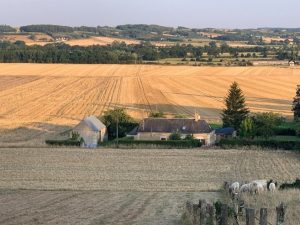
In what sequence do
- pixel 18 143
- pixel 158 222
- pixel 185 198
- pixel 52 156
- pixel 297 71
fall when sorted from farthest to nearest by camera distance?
pixel 297 71
pixel 18 143
pixel 52 156
pixel 185 198
pixel 158 222

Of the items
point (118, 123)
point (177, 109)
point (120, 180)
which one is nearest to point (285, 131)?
point (118, 123)

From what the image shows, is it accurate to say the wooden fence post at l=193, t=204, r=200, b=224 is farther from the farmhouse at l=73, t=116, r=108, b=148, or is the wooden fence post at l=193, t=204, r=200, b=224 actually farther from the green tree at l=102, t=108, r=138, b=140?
the green tree at l=102, t=108, r=138, b=140

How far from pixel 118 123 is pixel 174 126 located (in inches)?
186

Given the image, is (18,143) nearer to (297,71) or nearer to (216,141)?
(216,141)

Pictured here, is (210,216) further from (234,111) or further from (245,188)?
(234,111)

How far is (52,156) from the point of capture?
37.8 metres

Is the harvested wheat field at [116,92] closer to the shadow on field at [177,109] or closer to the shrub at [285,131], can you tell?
the shadow on field at [177,109]

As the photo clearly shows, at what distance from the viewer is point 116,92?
7506 cm

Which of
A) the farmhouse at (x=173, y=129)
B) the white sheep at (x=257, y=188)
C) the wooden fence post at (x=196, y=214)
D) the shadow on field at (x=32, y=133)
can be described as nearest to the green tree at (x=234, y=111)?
the farmhouse at (x=173, y=129)

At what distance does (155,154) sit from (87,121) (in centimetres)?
826

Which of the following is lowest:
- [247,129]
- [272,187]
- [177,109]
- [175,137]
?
[177,109]

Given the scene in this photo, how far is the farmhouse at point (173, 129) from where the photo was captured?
44500 mm

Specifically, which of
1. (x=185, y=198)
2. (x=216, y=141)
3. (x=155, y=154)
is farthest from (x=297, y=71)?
(x=185, y=198)

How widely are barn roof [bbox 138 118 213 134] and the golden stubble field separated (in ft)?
15.6
